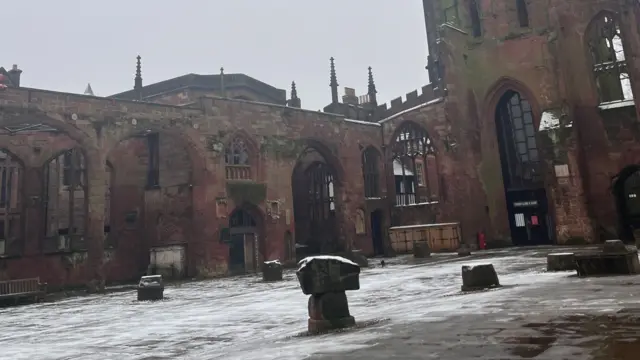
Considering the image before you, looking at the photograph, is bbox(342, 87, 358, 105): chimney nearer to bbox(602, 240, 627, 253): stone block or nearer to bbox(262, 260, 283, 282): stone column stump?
bbox(262, 260, 283, 282): stone column stump

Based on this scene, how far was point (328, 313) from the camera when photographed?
628cm

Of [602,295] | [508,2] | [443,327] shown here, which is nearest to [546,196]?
[508,2]

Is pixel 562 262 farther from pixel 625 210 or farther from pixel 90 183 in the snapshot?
pixel 90 183

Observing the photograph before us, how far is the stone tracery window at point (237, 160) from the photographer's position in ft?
80.1

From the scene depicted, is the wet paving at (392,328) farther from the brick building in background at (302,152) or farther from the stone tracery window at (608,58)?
the stone tracery window at (608,58)

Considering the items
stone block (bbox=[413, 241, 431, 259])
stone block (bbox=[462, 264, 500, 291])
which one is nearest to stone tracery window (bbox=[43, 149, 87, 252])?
stone block (bbox=[413, 241, 431, 259])

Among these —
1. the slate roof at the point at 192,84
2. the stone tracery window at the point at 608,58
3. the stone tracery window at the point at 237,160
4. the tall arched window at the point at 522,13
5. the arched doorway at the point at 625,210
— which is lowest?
the arched doorway at the point at 625,210

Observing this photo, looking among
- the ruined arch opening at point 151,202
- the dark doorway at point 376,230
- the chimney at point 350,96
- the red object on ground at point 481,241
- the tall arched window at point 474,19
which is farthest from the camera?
the chimney at point 350,96

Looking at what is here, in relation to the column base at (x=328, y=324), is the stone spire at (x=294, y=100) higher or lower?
higher

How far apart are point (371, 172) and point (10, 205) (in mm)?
20216

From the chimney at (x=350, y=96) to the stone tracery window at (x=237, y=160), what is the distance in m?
21.5

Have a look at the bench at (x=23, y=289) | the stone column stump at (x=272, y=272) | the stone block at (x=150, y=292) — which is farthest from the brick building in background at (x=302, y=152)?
A: the stone block at (x=150, y=292)

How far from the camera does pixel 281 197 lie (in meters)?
25.9

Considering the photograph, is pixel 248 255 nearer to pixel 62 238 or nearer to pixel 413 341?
pixel 62 238
